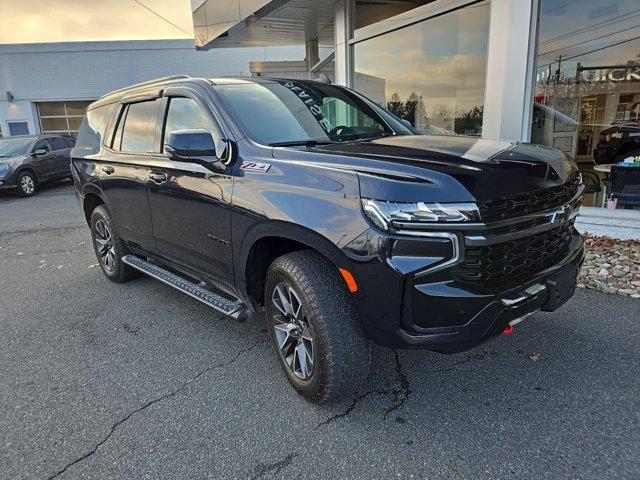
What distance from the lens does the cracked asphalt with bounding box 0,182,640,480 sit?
2305mm

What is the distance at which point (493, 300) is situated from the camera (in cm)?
222

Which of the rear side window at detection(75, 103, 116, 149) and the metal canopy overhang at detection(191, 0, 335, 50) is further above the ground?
the metal canopy overhang at detection(191, 0, 335, 50)

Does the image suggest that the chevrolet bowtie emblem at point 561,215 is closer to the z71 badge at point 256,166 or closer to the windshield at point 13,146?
the z71 badge at point 256,166

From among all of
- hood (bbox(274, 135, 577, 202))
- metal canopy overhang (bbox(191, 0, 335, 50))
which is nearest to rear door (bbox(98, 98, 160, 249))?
hood (bbox(274, 135, 577, 202))

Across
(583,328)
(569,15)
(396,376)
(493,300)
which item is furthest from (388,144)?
Result: (569,15)

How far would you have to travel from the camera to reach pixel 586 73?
8.12 metres

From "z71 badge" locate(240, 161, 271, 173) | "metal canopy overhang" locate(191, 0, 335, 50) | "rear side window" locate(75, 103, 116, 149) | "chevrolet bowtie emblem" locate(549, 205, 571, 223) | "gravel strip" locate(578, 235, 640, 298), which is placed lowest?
"gravel strip" locate(578, 235, 640, 298)

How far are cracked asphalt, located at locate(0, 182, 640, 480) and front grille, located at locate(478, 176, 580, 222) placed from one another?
1176 millimetres

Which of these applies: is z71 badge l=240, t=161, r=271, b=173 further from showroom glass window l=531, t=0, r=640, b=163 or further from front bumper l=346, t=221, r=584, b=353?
showroom glass window l=531, t=0, r=640, b=163

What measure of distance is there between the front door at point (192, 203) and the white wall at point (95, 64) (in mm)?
22560

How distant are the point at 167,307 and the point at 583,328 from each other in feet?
11.9

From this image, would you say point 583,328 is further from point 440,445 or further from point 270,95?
point 270,95

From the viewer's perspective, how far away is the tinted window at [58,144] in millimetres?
13854

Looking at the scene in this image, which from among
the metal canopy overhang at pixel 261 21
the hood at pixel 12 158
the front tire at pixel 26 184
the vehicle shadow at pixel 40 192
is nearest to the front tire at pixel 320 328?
the metal canopy overhang at pixel 261 21
